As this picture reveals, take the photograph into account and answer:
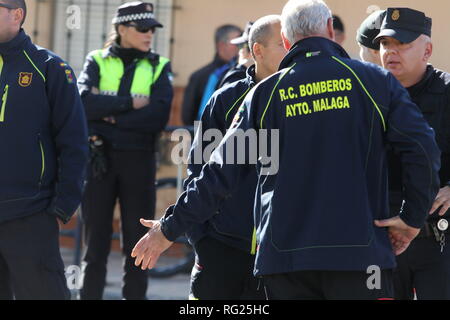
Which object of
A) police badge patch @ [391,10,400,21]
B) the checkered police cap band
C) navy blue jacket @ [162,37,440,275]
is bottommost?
navy blue jacket @ [162,37,440,275]

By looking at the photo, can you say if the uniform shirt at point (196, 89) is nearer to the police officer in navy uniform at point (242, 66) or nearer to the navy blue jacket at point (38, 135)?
the police officer in navy uniform at point (242, 66)

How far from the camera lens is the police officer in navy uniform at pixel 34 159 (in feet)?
17.9

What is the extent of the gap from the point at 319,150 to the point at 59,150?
2.17 m

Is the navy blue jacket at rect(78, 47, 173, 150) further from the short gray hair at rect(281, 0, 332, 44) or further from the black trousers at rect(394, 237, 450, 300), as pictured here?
the short gray hair at rect(281, 0, 332, 44)

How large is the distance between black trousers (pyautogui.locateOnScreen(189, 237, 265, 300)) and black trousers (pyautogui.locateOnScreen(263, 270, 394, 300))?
0.86 m

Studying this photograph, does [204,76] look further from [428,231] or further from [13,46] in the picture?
[428,231]

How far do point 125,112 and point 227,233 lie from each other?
2463 mm

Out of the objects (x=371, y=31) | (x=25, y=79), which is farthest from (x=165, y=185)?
(x=371, y=31)

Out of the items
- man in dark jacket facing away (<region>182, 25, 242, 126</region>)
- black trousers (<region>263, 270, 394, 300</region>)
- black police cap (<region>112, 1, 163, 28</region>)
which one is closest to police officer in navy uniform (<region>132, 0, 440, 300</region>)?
black trousers (<region>263, 270, 394, 300</region>)

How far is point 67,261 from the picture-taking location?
32.3 ft

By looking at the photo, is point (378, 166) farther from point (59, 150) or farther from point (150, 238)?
point (59, 150)

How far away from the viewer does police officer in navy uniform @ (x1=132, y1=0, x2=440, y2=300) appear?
3.97m

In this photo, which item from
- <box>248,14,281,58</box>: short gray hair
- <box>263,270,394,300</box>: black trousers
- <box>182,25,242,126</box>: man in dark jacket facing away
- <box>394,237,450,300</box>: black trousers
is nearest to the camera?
<box>263,270,394,300</box>: black trousers
